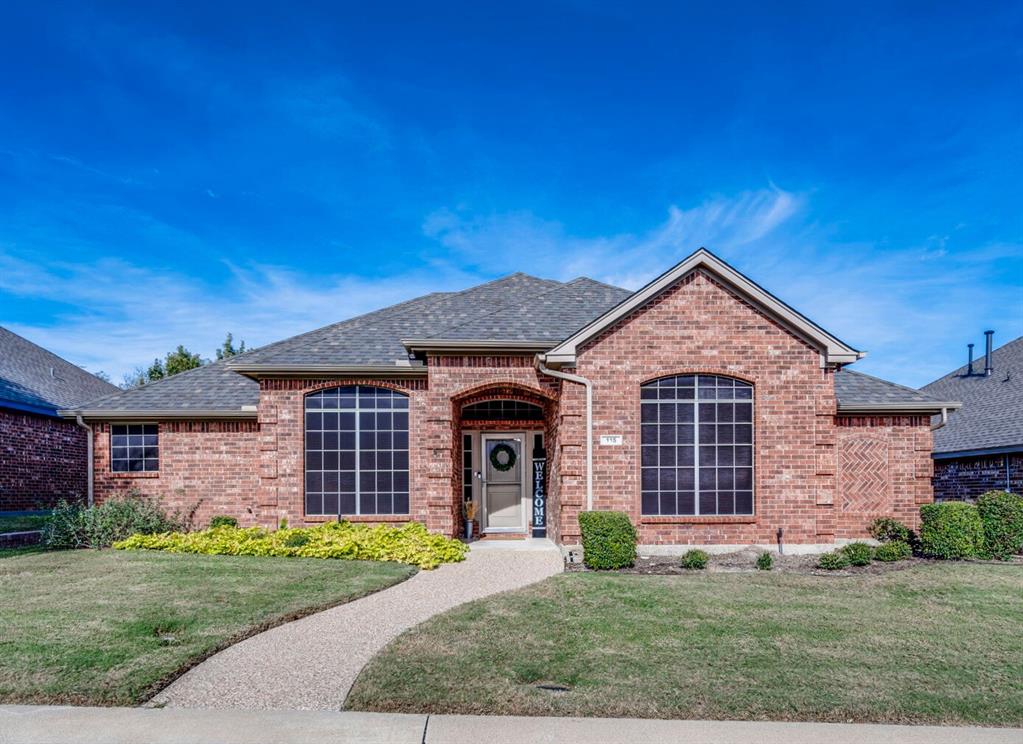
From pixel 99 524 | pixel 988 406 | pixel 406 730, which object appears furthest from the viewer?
pixel 988 406

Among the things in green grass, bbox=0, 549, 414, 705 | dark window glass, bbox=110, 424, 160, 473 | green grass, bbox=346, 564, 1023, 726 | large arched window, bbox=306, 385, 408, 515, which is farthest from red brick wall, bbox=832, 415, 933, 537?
dark window glass, bbox=110, 424, 160, 473

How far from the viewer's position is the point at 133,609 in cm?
788

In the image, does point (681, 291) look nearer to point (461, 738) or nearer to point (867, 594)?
point (867, 594)

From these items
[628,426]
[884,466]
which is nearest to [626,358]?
[628,426]

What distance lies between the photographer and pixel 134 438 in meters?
15.6

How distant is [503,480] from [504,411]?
1647 mm

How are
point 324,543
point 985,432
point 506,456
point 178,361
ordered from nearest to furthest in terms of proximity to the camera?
point 324,543 < point 506,456 < point 985,432 < point 178,361

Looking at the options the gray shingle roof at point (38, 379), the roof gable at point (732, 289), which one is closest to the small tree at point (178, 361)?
the gray shingle roof at point (38, 379)

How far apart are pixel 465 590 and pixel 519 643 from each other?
299 cm

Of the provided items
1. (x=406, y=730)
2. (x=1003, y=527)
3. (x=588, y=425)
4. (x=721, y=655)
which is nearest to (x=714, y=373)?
(x=588, y=425)

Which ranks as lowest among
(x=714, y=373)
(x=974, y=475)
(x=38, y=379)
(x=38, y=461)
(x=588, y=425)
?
(x=974, y=475)

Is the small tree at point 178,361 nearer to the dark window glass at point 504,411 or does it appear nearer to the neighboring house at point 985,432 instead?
the dark window glass at point 504,411

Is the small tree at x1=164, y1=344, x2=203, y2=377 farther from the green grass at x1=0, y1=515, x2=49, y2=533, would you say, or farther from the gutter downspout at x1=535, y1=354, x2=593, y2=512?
the gutter downspout at x1=535, y1=354, x2=593, y2=512

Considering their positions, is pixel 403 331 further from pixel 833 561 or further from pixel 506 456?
pixel 833 561
